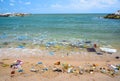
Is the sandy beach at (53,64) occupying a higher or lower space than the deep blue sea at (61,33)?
higher

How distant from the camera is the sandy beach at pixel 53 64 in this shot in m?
6.81

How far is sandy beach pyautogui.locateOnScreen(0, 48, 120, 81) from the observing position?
6.81m

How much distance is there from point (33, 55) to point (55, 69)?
319 cm

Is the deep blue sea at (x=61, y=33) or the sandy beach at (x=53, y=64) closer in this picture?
the sandy beach at (x=53, y=64)

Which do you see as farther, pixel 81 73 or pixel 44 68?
pixel 44 68

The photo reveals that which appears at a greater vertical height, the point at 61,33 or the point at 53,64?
the point at 53,64

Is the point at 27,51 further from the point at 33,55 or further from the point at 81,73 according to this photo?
the point at 81,73

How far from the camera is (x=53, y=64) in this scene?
845cm

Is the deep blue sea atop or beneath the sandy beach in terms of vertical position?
beneath

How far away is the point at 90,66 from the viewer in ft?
26.9

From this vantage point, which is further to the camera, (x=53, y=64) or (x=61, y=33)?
(x=61, y=33)

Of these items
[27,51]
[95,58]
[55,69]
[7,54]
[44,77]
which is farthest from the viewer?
[27,51]

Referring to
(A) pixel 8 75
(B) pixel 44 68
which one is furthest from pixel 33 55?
(A) pixel 8 75

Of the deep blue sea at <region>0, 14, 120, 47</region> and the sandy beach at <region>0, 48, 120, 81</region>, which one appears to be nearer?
the sandy beach at <region>0, 48, 120, 81</region>
